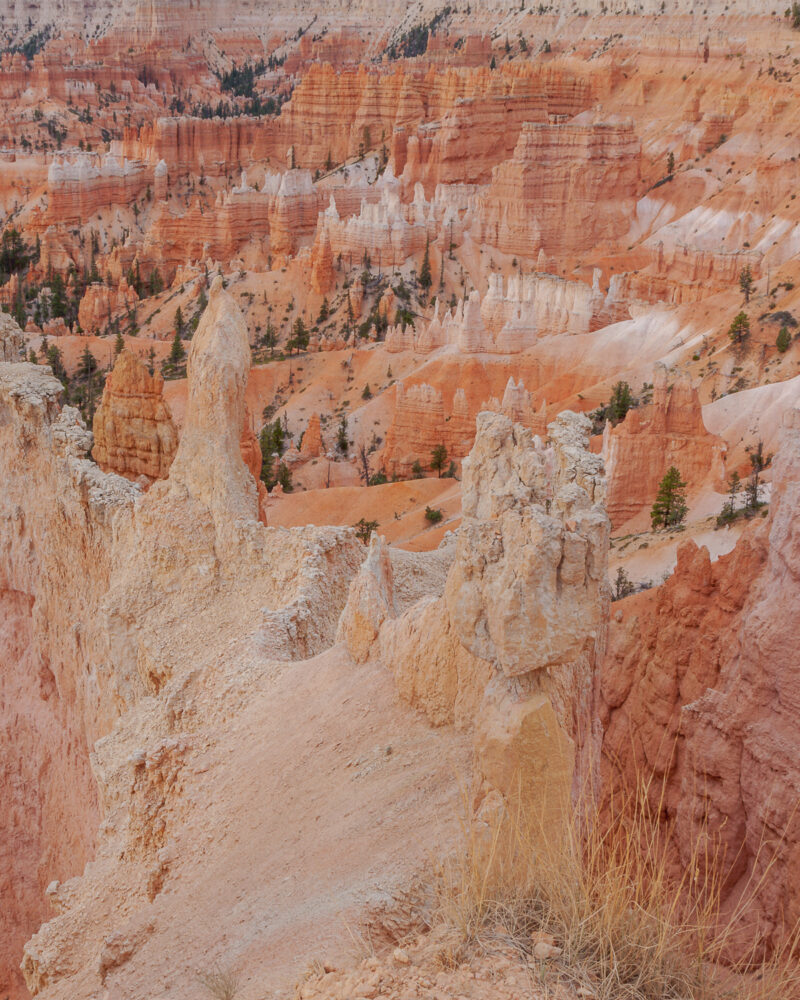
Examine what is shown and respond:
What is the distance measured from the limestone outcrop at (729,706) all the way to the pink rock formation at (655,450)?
51.3 feet

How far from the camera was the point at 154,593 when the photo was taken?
11359mm

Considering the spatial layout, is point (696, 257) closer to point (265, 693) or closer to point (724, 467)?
point (724, 467)

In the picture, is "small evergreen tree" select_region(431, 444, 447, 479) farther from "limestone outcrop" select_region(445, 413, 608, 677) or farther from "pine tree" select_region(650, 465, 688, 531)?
"limestone outcrop" select_region(445, 413, 608, 677)

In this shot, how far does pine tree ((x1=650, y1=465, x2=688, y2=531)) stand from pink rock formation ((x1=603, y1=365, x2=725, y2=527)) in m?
2.05

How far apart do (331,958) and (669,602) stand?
355 inches

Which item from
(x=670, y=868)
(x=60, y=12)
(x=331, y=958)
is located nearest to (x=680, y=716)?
(x=670, y=868)

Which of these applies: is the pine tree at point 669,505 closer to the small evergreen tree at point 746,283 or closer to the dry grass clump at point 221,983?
the small evergreen tree at point 746,283

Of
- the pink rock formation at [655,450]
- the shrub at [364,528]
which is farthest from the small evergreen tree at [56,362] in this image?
the pink rock formation at [655,450]

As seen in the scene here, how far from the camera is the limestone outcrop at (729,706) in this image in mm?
9977

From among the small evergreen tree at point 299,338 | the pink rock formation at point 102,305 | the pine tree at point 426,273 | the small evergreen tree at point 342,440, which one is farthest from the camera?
the pink rock formation at point 102,305

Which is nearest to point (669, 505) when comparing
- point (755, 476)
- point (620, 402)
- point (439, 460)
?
point (755, 476)

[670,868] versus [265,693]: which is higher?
[265,693]

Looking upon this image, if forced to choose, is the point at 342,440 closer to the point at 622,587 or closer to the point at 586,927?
the point at 622,587

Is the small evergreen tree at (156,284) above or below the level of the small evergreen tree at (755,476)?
below
